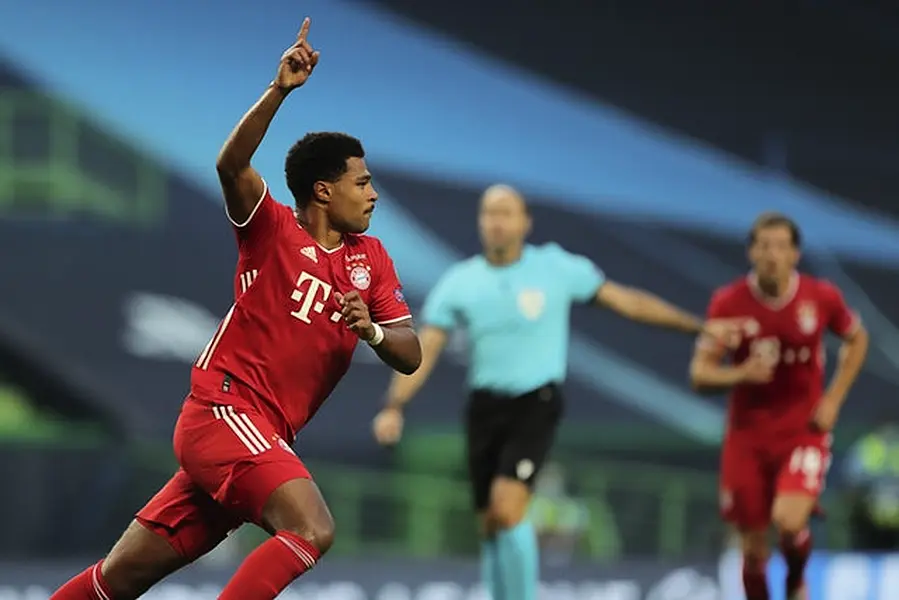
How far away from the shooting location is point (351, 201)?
18.8ft

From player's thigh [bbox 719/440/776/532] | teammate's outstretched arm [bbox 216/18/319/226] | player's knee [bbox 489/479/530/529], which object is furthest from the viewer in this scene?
player's thigh [bbox 719/440/776/532]

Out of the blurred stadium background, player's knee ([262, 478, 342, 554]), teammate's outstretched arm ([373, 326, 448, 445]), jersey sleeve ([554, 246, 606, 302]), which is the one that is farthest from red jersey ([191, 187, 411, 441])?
the blurred stadium background

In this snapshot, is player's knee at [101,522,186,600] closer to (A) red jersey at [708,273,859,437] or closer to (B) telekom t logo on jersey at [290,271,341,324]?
(B) telekom t logo on jersey at [290,271,341,324]

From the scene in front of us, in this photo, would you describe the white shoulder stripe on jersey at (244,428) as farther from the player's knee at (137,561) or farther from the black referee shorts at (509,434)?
the black referee shorts at (509,434)

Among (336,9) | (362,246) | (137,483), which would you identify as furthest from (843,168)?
(362,246)

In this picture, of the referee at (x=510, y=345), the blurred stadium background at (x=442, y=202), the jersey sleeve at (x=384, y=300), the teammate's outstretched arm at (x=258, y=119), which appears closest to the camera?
the teammate's outstretched arm at (x=258, y=119)

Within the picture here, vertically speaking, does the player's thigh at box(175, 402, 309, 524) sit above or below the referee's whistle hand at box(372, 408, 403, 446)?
below

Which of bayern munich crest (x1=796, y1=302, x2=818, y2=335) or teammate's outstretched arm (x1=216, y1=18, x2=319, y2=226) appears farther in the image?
bayern munich crest (x1=796, y1=302, x2=818, y2=335)

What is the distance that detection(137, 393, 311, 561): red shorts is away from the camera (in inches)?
217

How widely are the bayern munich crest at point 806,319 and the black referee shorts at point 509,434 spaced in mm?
1222

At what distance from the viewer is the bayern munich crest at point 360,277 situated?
19.0ft

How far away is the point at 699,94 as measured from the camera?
14656 mm

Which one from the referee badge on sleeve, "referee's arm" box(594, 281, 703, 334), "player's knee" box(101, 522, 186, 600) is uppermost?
"referee's arm" box(594, 281, 703, 334)

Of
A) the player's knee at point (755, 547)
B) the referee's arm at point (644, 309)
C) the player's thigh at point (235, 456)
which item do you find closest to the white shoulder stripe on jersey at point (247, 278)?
the player's thigh at point (235, 456)
